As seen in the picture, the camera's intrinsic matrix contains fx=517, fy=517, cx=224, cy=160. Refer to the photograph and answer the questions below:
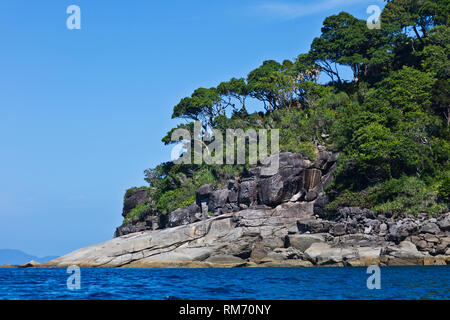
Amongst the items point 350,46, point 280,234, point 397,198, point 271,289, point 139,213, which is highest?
point 350,46

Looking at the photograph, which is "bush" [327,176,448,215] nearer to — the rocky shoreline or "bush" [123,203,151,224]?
the rocky shoreline

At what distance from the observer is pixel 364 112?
44.5 meters

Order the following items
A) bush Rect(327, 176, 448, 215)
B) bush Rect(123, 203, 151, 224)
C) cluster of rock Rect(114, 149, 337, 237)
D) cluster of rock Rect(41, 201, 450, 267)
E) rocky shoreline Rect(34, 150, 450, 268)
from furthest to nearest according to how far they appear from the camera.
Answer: bush Rect(123, 203, 151, 224) < cluster of rock Rect(114, 149, 337, 237) < bush Rect(327, 176, 448, 215) < rocky shoreline Rect(34, 150, 450, 268) < cluster of rock Rect(41, 201, 450, 267)

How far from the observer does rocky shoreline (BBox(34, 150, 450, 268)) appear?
34.2m

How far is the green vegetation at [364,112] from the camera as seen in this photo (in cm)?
4019

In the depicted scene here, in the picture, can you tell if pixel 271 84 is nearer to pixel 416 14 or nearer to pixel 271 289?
pixel 416 14

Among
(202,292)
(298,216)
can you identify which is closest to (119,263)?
(298,216)

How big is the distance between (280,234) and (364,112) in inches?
513

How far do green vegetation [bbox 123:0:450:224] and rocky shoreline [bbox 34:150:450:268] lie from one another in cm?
186

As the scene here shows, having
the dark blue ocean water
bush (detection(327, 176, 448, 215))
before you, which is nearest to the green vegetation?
bush (detection(327, 176, 448, 215))

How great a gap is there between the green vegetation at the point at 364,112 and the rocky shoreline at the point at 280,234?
1862 millimetres

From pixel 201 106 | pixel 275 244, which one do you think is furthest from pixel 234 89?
pixel 275 244

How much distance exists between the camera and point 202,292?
20.0 metres
